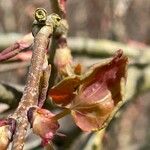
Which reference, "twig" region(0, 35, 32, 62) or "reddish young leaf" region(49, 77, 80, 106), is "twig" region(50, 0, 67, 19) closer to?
"twig" region(0, 35, 32, 62)

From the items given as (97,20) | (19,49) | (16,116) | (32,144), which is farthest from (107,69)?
(97,20)

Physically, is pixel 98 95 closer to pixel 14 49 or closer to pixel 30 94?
pixel 30 94

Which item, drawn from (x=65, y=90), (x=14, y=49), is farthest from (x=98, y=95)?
(x=14, y=49)

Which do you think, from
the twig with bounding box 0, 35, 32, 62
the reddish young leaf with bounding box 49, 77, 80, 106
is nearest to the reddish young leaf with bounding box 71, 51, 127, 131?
the reddish young leaf with bounding box 49, 77, 80, 106

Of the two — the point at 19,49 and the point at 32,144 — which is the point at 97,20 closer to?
the point at 32,144

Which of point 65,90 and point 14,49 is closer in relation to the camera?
point 65,90

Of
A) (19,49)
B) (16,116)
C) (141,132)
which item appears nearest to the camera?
(16,116)
